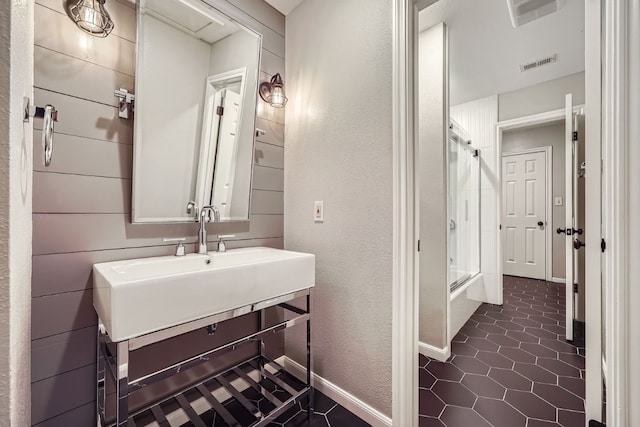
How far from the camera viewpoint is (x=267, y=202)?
1.78m

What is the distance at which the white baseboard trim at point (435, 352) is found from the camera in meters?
2.02

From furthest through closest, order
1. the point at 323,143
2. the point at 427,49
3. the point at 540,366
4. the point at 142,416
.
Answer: the point at 427,49 < the point at 540,366 < the point at 323,143 < the point at 142,416

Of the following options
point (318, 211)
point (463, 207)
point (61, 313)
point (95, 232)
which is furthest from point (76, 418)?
point (463, 207)

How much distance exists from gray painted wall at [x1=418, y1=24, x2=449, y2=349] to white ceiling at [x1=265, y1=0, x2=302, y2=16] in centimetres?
99

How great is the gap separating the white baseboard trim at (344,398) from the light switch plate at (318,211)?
95 centimetres

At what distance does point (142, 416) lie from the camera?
126 cm

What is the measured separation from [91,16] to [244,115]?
28.6 inches

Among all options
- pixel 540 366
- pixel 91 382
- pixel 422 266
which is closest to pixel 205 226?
pixel 91 382

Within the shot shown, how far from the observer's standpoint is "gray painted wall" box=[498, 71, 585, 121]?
10.2ft

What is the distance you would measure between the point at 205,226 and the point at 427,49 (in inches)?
82.4

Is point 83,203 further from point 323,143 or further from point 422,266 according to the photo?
point 422,266

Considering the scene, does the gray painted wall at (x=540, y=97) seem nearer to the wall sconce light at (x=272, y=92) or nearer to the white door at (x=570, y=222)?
the white door at (x=570, y=222)

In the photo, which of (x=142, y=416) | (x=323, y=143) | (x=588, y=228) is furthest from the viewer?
(x=323, y=143)

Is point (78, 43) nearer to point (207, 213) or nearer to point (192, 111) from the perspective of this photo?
point (192, 111)
